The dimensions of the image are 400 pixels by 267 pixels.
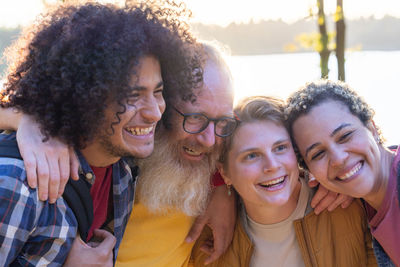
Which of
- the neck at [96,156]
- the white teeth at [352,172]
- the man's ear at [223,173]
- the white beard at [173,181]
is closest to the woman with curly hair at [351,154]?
the white teeth at [352,172]

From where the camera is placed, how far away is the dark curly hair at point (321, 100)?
2471 millimetres

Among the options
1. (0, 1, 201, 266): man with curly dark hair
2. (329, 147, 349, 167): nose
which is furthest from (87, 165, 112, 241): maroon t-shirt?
(329, 147, 349, 167): nose

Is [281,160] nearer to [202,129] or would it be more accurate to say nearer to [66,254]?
[202,129]

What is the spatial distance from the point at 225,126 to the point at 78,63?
97cm

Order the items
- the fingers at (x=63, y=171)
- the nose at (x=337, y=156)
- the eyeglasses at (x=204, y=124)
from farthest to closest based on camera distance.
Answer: the eyeglasses at (x=204, y=124) < the nose at (x=337, y=156) < the fingers at (x=63, y=171)

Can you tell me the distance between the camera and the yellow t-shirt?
2.65m

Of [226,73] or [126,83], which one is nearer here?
[126,83]

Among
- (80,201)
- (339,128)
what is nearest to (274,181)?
(339,128)

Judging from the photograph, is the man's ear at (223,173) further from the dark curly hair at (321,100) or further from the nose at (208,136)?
the dark curly hair at (321,100)

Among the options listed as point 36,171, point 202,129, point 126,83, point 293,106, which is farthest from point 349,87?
point 36,171

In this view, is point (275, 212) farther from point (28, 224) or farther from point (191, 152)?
point (28, 224)

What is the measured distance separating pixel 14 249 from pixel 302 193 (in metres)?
1.70

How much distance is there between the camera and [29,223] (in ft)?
5.92

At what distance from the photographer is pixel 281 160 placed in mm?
2512
